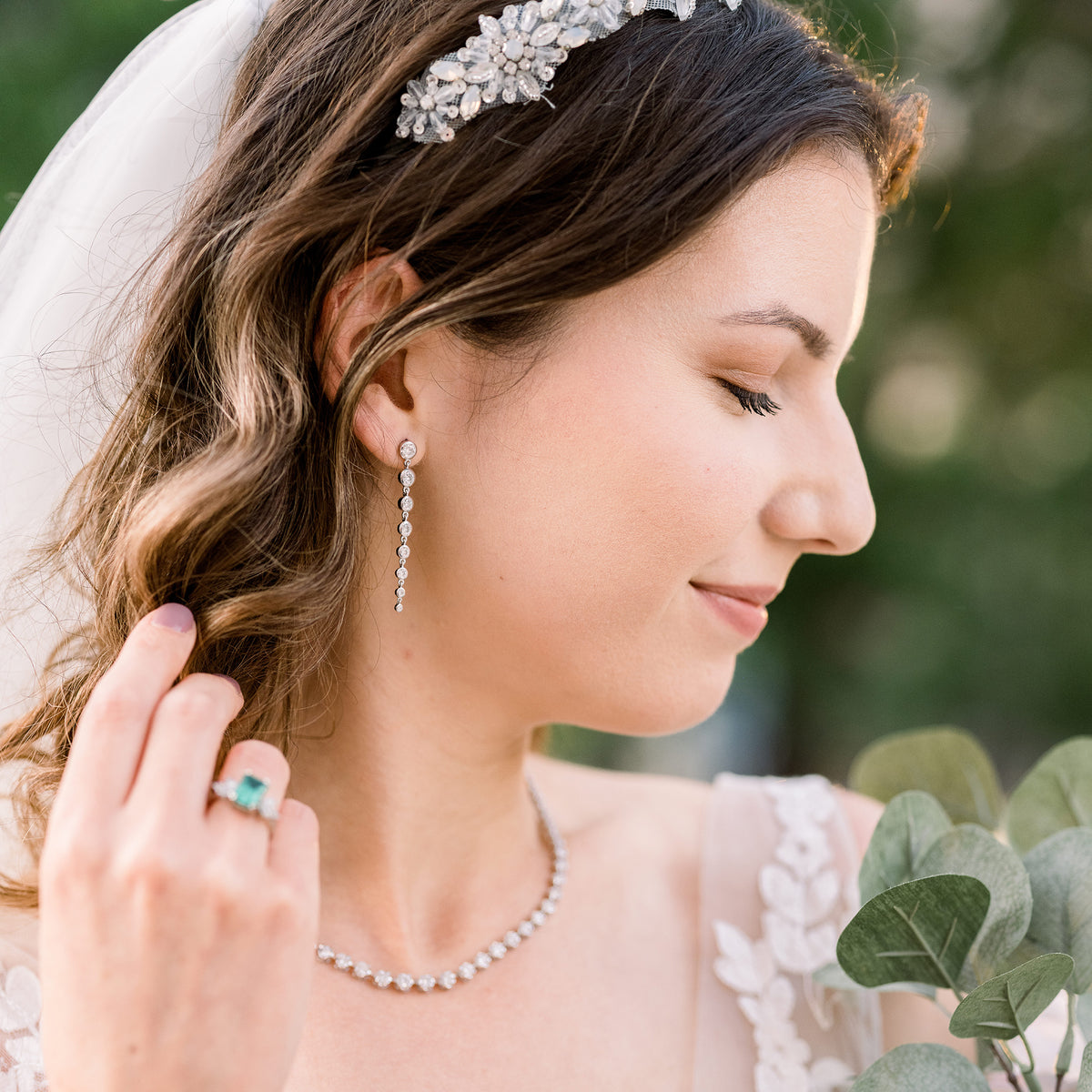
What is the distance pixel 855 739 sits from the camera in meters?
3.54

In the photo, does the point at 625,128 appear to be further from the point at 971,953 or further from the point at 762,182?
the point at 971,953

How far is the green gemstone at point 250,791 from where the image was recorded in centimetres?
91

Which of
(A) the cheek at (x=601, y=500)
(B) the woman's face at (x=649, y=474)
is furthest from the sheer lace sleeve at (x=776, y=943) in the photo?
(A) the cheek at (x=601, y=500)

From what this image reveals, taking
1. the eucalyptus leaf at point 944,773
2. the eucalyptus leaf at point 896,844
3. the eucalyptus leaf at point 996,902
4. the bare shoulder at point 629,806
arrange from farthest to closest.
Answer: the bare shoulder at point 629,806, the eucalyptus leaf at point 944,773, the eucalyptus leaf at point 896,844, the eucalyptus leaf at point 996,902

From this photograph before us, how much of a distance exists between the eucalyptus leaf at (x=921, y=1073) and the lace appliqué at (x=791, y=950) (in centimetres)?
37

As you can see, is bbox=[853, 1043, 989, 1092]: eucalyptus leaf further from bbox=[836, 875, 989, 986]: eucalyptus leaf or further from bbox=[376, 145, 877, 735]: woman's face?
bbox=[376, 145, 877, 735]: woman's face

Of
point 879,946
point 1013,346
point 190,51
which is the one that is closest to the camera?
point 879,946

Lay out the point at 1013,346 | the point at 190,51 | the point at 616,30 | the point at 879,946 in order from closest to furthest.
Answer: the point at 879,946 → the point at 616,30 → the point at 190,51 → the point at 1013,346

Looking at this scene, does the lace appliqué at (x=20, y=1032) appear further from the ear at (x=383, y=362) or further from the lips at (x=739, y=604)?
the lips at (x=739, y=604)

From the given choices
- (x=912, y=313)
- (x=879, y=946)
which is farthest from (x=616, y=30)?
(x=912, y=313)

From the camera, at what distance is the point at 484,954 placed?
1.41 m

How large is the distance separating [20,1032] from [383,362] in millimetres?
838

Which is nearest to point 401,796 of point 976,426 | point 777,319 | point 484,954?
point 484,954

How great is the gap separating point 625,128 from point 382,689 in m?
0.71
